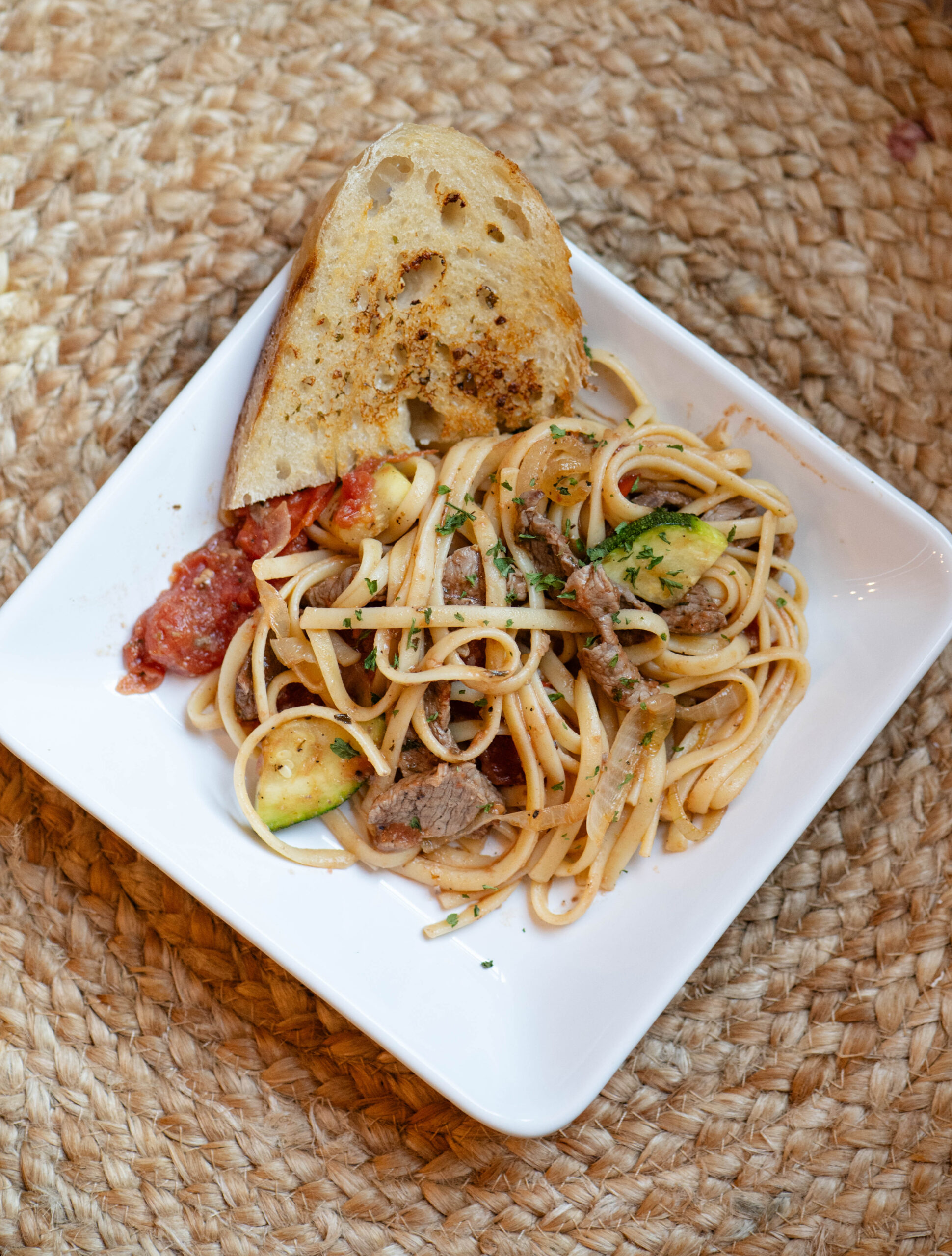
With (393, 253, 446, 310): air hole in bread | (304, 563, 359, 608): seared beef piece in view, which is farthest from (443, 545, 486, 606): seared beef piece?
(393, 253, 446, 310): air hole in bread

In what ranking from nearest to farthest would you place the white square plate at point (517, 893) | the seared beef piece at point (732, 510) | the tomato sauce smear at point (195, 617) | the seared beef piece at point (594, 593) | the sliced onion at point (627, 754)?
the white square plate at point (517, 893) < the seared beef piece at point (594, 593) < the sliced onion at point (627, 754) < the tomato sauce smear at point (195, 617) < the seared beef piece at point (732, 510)

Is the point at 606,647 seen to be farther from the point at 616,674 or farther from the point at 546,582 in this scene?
the point at 546,582

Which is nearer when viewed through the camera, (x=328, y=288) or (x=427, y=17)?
(x=328, y=288)

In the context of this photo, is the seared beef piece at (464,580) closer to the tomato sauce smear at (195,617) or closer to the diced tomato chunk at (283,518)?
the diced tomato chunk at (283,518)

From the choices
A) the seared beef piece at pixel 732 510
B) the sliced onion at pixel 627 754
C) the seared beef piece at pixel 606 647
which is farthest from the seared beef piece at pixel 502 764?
the seared beef piece at pixel 732 510

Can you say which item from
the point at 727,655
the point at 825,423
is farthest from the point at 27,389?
the point at 825,423

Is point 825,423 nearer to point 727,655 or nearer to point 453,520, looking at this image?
point 727,655

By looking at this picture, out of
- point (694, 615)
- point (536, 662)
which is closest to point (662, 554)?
point (694, 615)
